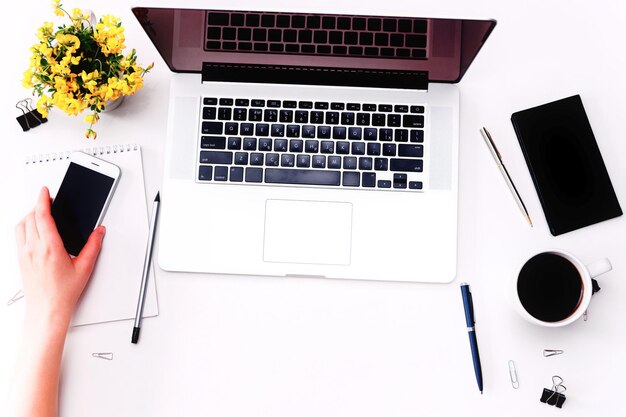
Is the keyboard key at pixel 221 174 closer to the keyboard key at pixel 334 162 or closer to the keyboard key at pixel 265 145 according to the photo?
the keyboard key at pixel 265 145

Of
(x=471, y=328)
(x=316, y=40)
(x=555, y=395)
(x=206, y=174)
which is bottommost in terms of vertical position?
(x=555, y=395)

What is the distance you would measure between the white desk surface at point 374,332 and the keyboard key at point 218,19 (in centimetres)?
4

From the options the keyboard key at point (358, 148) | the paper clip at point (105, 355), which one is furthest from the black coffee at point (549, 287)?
the paper clip at point (105, 355)

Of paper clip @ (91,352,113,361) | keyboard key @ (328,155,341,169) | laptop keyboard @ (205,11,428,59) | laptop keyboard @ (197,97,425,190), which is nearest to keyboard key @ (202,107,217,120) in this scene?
laptop keyboard @ (197,97,425,190)

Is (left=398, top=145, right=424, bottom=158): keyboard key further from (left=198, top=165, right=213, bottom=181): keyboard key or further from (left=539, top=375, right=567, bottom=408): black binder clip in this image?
(left=539, top=375, right=567, bottom=408): black binder clip

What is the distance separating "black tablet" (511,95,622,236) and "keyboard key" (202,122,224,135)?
525 millimetres

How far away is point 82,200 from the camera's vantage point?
0.90 meters

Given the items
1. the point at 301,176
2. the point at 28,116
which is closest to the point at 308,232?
the point at 301,176

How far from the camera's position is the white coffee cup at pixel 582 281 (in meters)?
0.79

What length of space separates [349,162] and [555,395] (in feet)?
1.70

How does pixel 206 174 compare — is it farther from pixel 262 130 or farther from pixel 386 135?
pixel 386 135

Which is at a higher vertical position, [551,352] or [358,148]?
[358,148]

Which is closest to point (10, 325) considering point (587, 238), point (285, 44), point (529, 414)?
point (285, 44)

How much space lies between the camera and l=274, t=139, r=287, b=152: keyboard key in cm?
88
